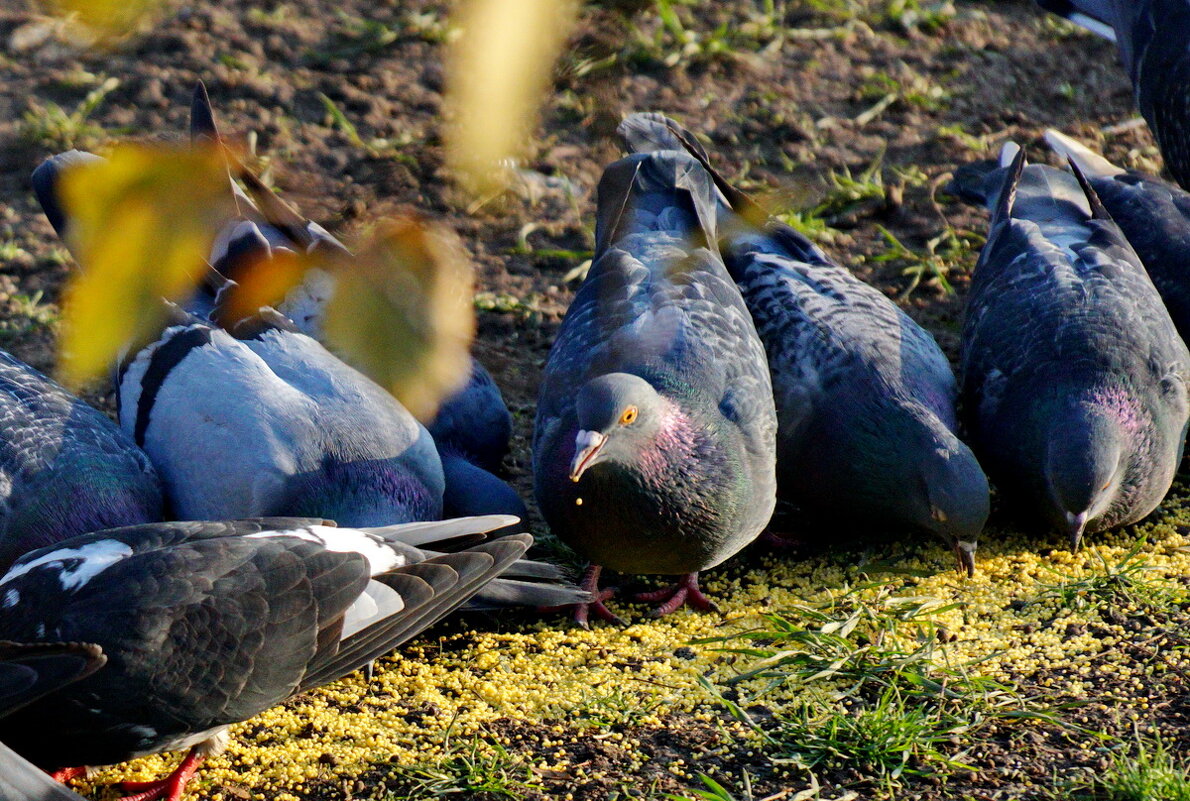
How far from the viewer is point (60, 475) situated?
159 inches

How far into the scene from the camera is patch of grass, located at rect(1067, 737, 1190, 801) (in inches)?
116

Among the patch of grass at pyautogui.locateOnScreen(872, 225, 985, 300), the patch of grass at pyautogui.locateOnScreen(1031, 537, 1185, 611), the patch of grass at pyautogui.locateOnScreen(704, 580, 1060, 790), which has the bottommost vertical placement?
the patch of grass at pyautogui.locateOnScreen(704, 580, 1060, 790)

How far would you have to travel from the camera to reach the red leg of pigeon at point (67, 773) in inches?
132

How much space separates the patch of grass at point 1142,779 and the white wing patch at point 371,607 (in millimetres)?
1733

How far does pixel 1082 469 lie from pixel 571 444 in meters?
1.57

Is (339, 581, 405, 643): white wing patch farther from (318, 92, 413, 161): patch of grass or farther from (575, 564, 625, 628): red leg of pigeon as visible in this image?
(318, 92, 413, 161): patch of grass

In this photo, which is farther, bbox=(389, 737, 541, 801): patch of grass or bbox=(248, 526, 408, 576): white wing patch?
bbox=(248, 526, 408, 576): white wing patch

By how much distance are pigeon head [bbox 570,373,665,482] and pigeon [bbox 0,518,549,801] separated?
0.44 metres

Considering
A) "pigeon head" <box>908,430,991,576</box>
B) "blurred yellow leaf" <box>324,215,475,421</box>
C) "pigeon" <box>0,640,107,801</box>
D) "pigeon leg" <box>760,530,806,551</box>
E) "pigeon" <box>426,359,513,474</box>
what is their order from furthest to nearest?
"pigeon" <box>426,359,513,474</box>, "pigeon leg" <box>760,530,806,551</box>, "pigeon head" <box>908,430,991,576</box>, "pigeon" <box>0,640,107,801</box>, "blurred yellow leaf" <box>324,215,475,421</box>

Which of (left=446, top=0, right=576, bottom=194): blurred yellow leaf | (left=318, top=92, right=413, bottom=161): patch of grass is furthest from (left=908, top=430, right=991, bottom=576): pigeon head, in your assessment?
(left=318, top=92, right=413, bottom=161): patch of grass

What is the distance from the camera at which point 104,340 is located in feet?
6.08

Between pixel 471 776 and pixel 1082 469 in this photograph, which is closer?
pixel 471 776

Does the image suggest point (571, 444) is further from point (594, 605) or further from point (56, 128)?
point (56, 128)

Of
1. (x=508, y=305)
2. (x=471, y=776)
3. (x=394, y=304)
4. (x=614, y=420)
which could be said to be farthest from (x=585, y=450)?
(x=508, y=305)
